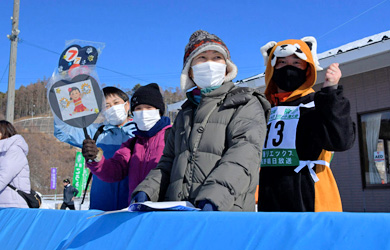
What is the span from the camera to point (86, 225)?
80.4 inches

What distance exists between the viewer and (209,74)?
2.44 meters

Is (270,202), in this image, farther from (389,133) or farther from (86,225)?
(389,133)

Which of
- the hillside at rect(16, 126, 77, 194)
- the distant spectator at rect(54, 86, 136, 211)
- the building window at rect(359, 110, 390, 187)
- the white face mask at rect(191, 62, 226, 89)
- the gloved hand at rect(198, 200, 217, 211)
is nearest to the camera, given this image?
the gloved hand at rect(198, 200, 217, 211)

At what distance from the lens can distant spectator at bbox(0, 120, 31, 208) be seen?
4.01 meters

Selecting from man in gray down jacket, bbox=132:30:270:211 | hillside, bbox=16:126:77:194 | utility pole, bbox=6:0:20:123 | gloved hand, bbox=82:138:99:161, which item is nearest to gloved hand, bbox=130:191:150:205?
man in gray down jacket, bbox=132:30:270:211

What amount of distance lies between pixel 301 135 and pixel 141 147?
1397 mm

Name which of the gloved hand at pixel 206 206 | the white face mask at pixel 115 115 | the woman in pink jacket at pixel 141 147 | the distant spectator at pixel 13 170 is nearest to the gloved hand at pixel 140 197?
the gloved hand at pixel 206 206

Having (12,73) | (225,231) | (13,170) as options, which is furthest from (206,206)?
(12,73)

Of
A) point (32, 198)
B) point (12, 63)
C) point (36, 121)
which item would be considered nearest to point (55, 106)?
point (32, 198)

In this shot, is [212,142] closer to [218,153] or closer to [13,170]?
[218,153]

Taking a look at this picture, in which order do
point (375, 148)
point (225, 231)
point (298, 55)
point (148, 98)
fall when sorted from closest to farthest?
point (225, 231) < point (298, 55) < point (148, 98) < point (375, 148)

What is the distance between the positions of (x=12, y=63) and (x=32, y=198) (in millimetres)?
9730

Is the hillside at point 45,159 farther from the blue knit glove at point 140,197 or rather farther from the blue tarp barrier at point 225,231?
the blue tarp barrier at point 225,231

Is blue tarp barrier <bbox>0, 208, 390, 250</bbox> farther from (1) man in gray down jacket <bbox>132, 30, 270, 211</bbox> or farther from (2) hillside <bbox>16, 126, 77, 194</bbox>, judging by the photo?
(2) hillside <bbox>16, 126, 77, 194</bbox>
